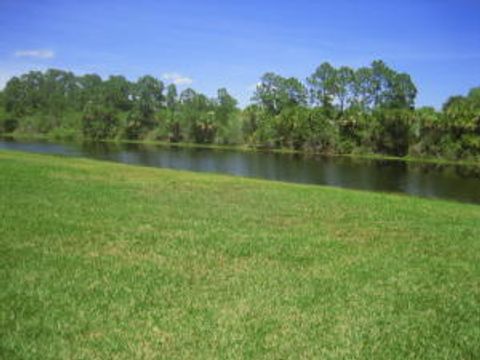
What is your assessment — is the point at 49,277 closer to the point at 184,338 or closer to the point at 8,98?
the point at 184,338

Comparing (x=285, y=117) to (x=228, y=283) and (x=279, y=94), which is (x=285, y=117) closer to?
(x=279, y=94)

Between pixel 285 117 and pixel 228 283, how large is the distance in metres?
82.8

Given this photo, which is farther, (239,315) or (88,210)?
(88,210)

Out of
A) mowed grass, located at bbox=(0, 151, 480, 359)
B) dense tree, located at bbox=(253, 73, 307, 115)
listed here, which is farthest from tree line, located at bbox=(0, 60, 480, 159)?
mowed grass, located at bbox=(0, 151, 480, 359)

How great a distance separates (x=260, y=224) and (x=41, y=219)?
5.65 m

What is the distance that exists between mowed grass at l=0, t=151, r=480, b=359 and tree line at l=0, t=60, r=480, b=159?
67458 mm

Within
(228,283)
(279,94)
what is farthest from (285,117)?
(228,283)

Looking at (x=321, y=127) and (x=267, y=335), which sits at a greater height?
(x=321, y=127)

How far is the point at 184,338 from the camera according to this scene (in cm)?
586

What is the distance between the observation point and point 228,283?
7.86 metres

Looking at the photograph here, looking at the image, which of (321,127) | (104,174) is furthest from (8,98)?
(104,174)

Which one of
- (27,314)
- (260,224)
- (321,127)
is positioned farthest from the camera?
(321,127)

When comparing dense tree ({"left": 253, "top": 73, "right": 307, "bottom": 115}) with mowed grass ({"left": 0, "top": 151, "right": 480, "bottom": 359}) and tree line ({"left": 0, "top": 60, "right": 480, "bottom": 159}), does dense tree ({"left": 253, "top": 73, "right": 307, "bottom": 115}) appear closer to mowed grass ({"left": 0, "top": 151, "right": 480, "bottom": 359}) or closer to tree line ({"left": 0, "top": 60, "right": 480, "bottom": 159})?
tree line ({"left": 0, "top": 60, "right": 480, "bottom": 159})

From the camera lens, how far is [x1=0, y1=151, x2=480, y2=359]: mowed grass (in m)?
5.82
